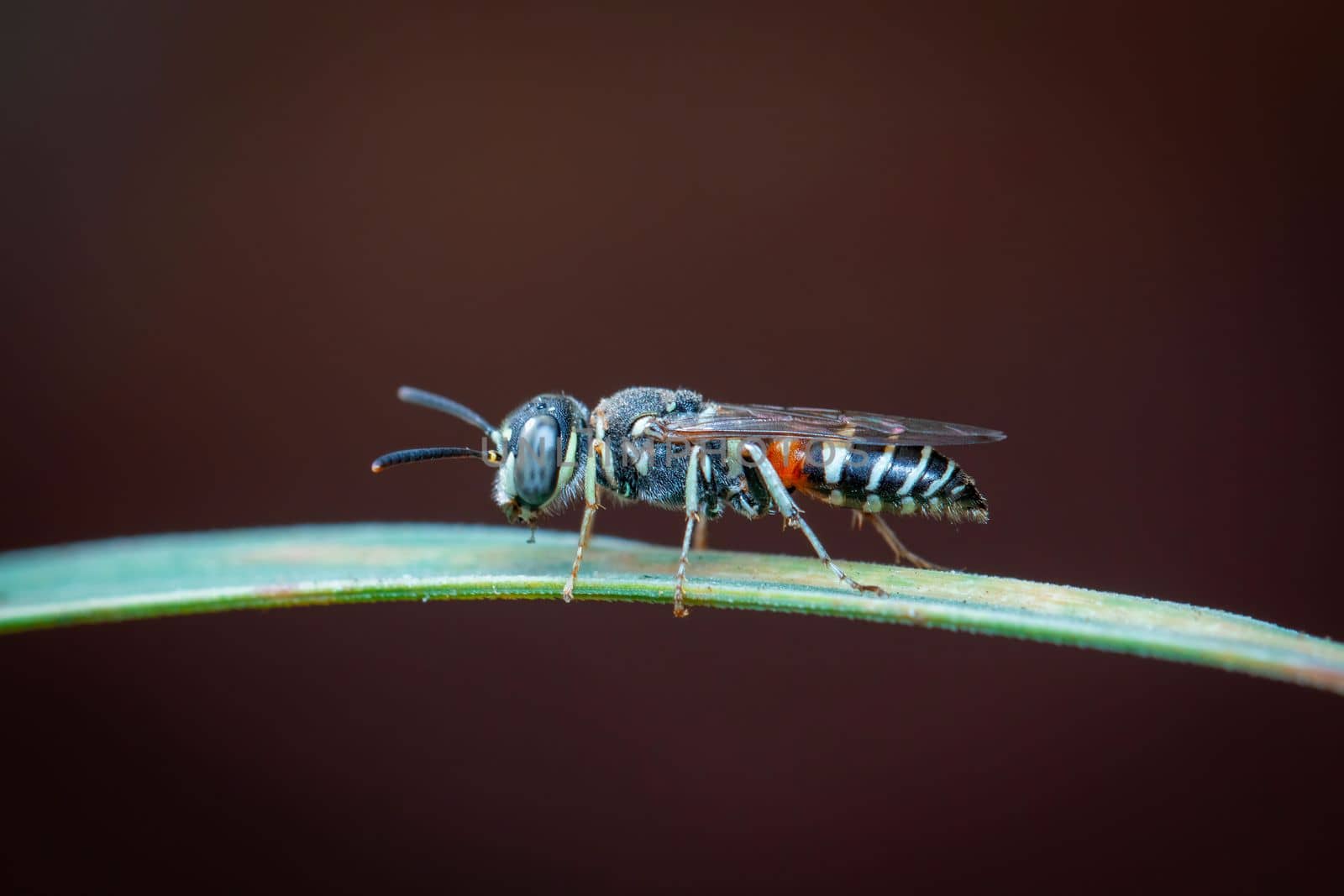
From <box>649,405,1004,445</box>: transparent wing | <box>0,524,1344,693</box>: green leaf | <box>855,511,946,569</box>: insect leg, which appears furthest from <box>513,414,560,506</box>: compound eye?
<box>855,511,946,569</box>: insect leg

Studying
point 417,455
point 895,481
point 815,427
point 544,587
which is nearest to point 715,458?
point 815,427

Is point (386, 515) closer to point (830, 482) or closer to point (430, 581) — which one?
point (830, 482)

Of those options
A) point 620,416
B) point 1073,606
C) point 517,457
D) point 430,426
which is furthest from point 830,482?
point 430,426

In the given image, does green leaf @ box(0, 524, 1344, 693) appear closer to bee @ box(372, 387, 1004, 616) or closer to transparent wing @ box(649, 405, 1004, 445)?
bee @ box(372, 387, 1004, 616)

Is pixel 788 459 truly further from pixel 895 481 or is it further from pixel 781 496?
pixel 895 481

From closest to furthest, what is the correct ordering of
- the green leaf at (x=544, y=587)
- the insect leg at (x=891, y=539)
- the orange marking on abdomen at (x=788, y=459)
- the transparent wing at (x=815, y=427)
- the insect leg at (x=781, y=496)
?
1. the green leaf at (x=544, y=587)
2. the insect leg at (x=781, y=496)
3. the transparent wing at (x=815, y=427)
4. the orange marking on abdomen at (x=788, y=459)
5. the insect leg at (x=891, y=539)

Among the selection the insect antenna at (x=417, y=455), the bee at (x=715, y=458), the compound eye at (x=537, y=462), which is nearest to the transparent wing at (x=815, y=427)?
the bee at (x=715, y=458)

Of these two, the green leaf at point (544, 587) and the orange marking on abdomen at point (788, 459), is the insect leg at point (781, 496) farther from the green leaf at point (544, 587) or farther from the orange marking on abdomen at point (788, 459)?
the green leaf at point (544, 587)
